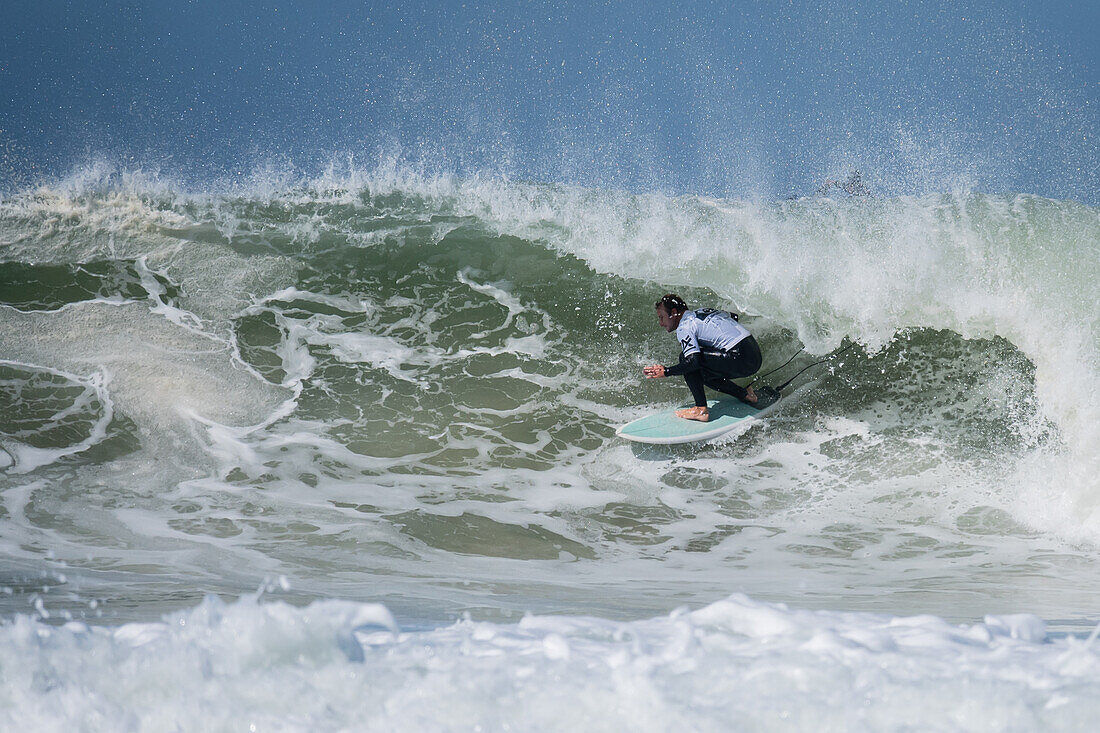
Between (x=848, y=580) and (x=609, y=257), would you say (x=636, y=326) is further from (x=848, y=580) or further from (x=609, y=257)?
(x=848, y=580)

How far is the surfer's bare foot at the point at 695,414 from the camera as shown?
5.75m

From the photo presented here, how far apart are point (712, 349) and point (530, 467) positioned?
5.73 feet

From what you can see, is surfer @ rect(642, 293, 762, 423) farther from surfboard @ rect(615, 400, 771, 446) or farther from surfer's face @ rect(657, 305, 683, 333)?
surfboard @ rect(615, 400, 771, 446)

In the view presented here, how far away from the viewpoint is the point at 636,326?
6.98 m

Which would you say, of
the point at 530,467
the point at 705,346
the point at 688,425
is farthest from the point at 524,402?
the point at 705,346

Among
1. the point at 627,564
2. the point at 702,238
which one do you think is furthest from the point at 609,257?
the point at 627,564

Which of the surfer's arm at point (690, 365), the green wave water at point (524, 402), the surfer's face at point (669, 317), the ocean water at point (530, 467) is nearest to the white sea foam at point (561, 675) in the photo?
the ocean water at point (530, 467)

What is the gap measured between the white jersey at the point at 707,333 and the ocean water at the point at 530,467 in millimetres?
842

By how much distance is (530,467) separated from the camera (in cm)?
601

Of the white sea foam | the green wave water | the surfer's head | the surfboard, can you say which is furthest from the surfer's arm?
the white sea foam

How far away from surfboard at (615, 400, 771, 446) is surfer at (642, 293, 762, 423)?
0.35 feet

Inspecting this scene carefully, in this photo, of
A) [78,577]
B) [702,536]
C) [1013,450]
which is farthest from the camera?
[1013,450]

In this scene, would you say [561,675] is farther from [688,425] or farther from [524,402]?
[524,402]

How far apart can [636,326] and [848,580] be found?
3.30m
